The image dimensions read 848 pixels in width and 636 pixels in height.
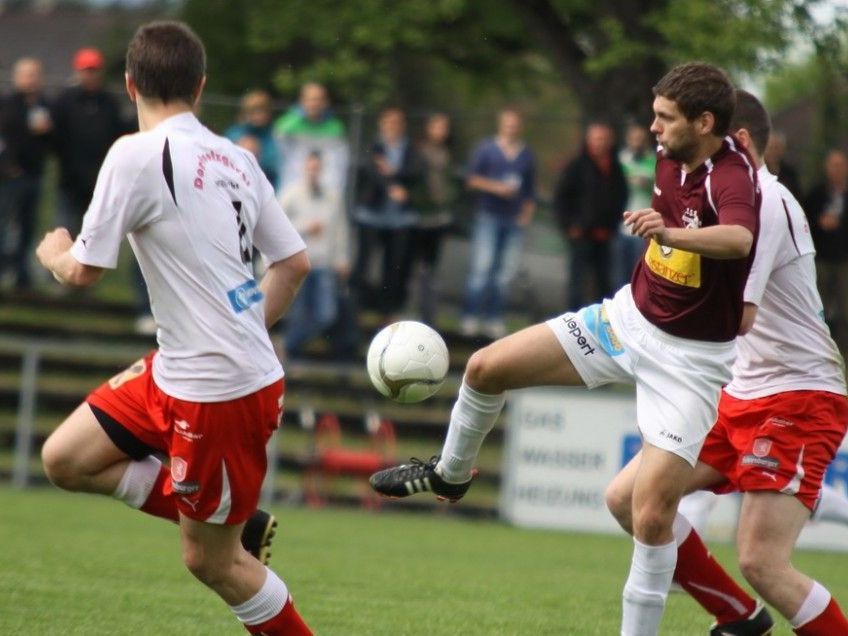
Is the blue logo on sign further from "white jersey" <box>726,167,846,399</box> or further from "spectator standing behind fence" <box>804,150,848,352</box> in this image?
"spectator standing behind fence" <box>804,150,848,352</box>

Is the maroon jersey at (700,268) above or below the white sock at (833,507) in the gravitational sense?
above

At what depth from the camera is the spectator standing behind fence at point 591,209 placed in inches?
544

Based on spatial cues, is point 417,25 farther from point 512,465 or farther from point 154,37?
point 154,37

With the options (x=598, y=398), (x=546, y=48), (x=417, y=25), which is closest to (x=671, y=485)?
(x=598, y=398)

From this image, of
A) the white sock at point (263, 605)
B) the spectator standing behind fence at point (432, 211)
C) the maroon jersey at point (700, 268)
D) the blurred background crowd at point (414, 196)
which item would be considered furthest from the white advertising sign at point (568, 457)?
the white sock at point (263, 605)

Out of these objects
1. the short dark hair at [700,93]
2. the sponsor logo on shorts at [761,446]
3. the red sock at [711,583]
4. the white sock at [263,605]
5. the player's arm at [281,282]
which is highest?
the short dark hair at [700,93]

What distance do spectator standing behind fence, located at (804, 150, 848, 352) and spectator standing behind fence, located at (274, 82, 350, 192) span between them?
13.9ft

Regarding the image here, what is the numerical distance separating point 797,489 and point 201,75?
8.87 feet

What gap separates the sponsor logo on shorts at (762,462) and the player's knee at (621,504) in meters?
0.47

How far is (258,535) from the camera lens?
5793 millimetres

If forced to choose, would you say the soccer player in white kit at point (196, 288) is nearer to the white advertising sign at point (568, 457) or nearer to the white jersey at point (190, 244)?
the white jersey at point (190, 244)

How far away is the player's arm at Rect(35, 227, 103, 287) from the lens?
504 cm

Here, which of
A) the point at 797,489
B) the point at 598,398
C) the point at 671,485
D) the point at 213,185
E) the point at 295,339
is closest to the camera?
the point at 213,185

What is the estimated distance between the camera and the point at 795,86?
20438 millimetres
